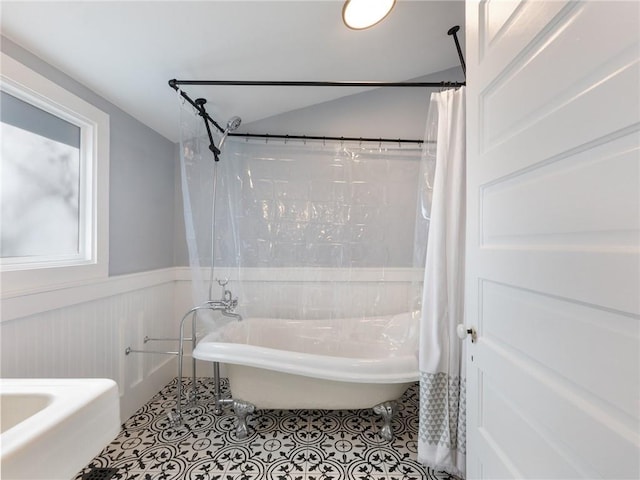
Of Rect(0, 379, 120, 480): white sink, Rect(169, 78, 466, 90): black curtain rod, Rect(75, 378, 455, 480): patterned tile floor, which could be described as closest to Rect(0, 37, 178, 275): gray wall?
Rect(169, 78, 466, 90): black curtain rod

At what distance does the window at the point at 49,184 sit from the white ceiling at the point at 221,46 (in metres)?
0.18

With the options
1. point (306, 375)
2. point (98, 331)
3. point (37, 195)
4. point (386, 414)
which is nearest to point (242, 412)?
point (306, 375)

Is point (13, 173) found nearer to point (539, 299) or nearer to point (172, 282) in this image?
point (172, 282)

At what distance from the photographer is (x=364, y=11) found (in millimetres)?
1295

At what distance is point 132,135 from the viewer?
1950 millimetres

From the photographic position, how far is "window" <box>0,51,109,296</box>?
1.29 metres

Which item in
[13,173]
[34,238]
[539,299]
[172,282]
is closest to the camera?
[539,299]

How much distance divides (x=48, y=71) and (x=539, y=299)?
2145 mm

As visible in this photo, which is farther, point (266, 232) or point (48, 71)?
point (266, 232)

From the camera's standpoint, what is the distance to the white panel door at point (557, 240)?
0.52m

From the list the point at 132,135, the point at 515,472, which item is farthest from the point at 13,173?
the point at 515,472

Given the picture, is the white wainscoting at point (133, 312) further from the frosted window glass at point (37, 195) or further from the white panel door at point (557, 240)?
the white panel door at point (557, 240)

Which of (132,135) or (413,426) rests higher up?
(132,135)

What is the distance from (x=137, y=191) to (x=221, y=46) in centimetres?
109
